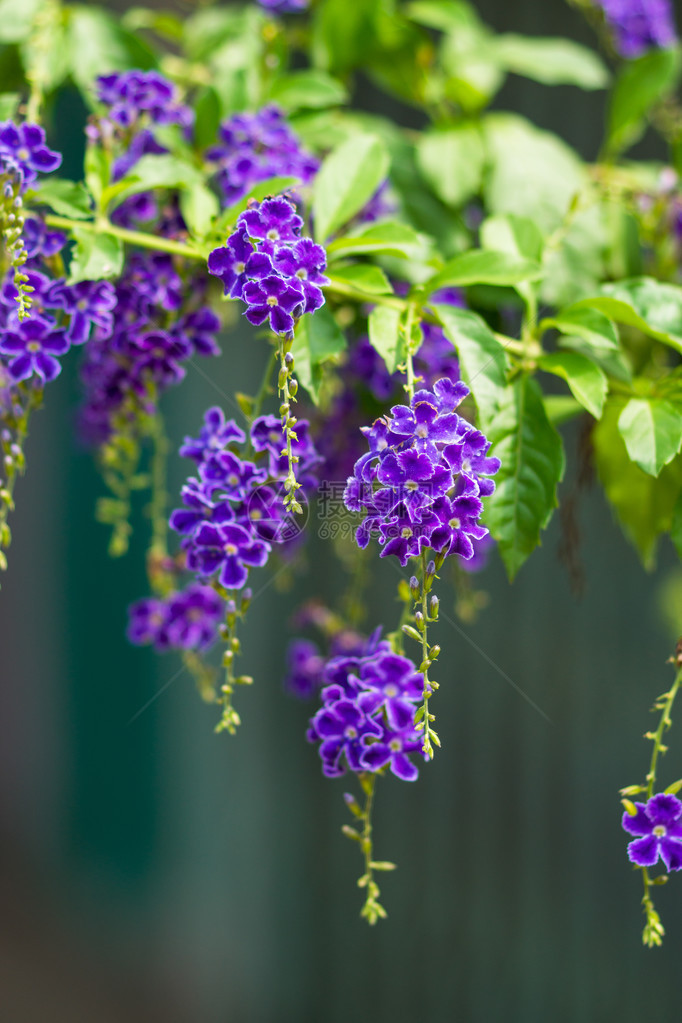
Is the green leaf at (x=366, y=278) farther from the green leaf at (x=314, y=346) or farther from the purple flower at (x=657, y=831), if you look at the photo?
the purple flower at (x=657, y=831)

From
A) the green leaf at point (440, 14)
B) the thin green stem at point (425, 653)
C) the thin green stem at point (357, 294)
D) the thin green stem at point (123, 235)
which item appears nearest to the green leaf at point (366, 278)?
the thin green stem at point (357, 294)

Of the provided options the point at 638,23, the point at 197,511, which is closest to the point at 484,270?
the point at 197,511

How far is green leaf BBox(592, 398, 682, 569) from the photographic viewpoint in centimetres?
76

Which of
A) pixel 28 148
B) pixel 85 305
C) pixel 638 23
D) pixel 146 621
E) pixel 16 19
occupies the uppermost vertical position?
pixel 638 23

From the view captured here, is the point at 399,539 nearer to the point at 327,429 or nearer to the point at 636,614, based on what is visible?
the point at 327,429

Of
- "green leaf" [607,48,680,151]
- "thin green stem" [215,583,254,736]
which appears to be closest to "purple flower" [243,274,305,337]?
"thin green stem" [215,583,254,736]

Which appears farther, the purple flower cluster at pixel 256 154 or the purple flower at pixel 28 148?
the purple flower cluster at pixel 256 154

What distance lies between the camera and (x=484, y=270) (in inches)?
27.1

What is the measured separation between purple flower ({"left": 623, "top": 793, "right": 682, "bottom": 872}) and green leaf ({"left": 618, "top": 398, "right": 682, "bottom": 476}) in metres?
0.22

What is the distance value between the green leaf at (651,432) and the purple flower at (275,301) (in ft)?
0.84

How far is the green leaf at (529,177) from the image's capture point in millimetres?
928

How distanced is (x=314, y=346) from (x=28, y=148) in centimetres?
26

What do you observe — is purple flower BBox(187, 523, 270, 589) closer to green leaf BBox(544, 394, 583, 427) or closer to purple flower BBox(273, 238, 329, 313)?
purple flower BBox(273, 238, 329, 313)

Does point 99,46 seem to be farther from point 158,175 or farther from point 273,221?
→ point 273,221
